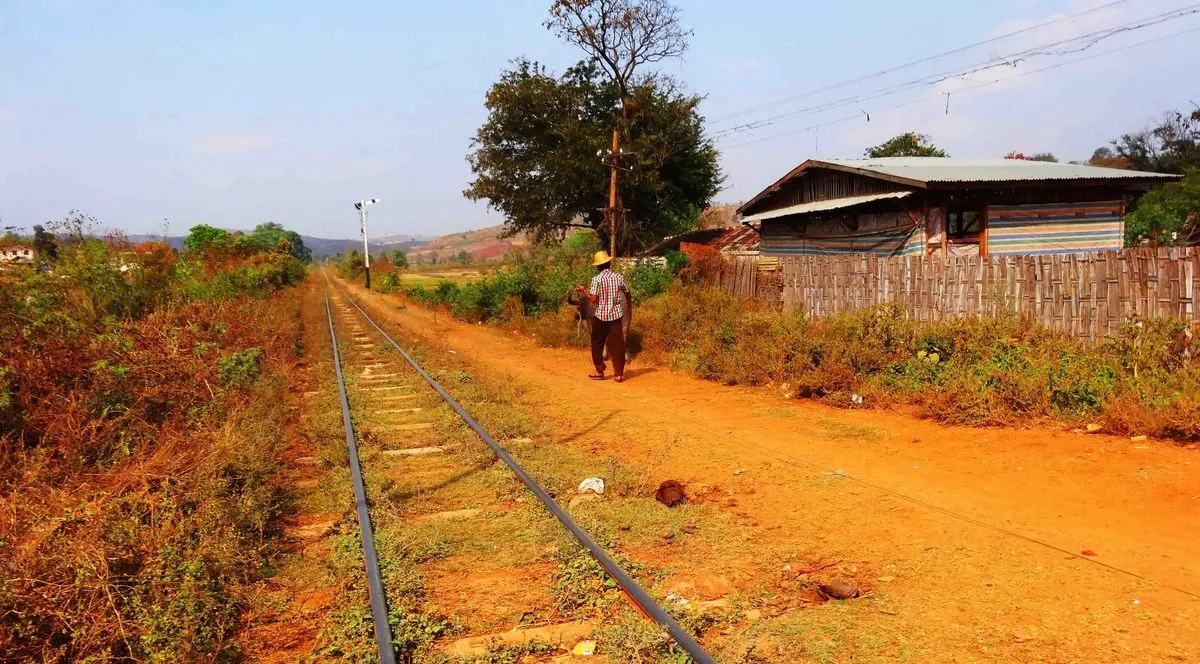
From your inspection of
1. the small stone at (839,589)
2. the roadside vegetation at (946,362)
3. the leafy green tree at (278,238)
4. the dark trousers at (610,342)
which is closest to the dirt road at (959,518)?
the small stone at (839,589)

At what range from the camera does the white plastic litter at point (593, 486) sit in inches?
211

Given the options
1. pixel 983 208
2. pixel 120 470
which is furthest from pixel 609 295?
pixel 983 208

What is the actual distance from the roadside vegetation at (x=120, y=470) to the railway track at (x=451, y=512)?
70 centimetres

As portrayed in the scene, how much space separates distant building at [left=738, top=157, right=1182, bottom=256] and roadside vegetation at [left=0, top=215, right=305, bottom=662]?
10879mm

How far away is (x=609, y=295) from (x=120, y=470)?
21.9ft

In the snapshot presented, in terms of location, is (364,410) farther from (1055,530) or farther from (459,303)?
(459,303)

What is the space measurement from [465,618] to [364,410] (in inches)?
208

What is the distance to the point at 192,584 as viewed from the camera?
3469 mm

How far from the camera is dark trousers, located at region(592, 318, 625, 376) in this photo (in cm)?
1053

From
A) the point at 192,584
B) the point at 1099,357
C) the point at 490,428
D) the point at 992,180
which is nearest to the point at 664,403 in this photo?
Answer: the point at 490,428

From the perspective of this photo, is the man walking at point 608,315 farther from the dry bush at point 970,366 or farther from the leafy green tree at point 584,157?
the leafy green tree at point 584,157

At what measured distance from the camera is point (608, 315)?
10414 millimetres

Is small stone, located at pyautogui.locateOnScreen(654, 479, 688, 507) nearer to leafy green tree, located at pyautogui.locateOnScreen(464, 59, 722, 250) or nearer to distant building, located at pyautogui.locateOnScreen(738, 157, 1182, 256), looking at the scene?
distant building, located at pyautogui.locateOnScreen(738, 157, 1182, 256)

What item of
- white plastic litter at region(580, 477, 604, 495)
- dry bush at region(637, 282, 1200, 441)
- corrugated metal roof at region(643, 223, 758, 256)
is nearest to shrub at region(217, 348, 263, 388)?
white plastic litter at region(580, 477, 604, 495)
